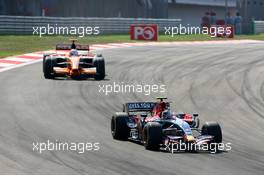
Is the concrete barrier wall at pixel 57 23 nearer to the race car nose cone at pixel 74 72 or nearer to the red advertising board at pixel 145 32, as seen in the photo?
the red advertising board at pixel 145 32

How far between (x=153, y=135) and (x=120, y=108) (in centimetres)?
454

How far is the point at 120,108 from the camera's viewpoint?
16.1 meters

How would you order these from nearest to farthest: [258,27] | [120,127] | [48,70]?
[120,127] < [48,70] < [258,27]

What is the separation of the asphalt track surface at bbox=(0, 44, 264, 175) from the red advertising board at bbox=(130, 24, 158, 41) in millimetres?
9475

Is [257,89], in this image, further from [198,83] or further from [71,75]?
[71,75]

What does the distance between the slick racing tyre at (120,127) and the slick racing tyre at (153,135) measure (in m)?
0.92

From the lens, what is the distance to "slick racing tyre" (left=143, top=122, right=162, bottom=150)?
11.6 m

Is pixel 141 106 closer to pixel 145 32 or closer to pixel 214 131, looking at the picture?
pixel 214 131

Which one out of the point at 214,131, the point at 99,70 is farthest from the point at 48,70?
the point at 214,131

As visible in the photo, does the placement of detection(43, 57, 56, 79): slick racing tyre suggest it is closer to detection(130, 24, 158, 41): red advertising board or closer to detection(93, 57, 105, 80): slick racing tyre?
detection(93, 57, 105, 80): slick racing tyre

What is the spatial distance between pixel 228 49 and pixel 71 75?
14.5m

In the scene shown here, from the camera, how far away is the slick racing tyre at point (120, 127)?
1254cm

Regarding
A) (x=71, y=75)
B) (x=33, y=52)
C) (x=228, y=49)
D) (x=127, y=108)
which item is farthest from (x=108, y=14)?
(x=127, y=108)

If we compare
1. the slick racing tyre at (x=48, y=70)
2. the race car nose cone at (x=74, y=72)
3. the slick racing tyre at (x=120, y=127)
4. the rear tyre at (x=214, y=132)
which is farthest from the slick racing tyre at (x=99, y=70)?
the rear tyre at (x=214, y=132)
